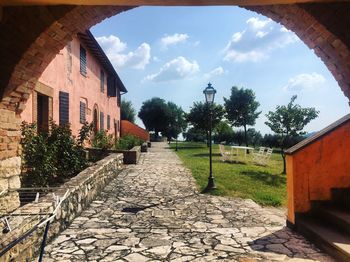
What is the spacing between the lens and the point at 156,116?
5188 centimetres

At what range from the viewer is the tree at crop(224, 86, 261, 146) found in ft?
92.0

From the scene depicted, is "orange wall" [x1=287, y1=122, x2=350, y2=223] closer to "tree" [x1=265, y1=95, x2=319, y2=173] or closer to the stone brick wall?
the stone brick wall

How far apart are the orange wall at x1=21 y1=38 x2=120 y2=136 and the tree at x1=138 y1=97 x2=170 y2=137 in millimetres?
33866

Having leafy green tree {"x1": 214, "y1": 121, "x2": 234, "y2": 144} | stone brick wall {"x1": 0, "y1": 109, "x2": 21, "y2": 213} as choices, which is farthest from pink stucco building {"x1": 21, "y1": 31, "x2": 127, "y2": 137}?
leafy green tree {"x1": 214, "y1": 121, "x2": 234, "y2": 144}

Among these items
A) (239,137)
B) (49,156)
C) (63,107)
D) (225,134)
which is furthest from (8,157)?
(225,134)

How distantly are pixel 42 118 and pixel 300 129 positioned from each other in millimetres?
10577

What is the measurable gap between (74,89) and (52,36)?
8.71m

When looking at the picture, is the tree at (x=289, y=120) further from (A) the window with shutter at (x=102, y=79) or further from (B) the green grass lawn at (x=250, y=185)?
(A) the window with shutter at (x=102, y=79)

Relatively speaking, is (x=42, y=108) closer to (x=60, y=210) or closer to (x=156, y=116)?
(x=60, y=210)

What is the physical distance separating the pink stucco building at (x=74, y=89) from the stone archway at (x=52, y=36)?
13.0 ft

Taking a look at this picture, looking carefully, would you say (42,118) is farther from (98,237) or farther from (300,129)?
(300,129)

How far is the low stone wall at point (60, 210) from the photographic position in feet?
10.9

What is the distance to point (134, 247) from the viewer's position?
447cm

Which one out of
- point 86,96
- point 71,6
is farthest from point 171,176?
point 71,6
